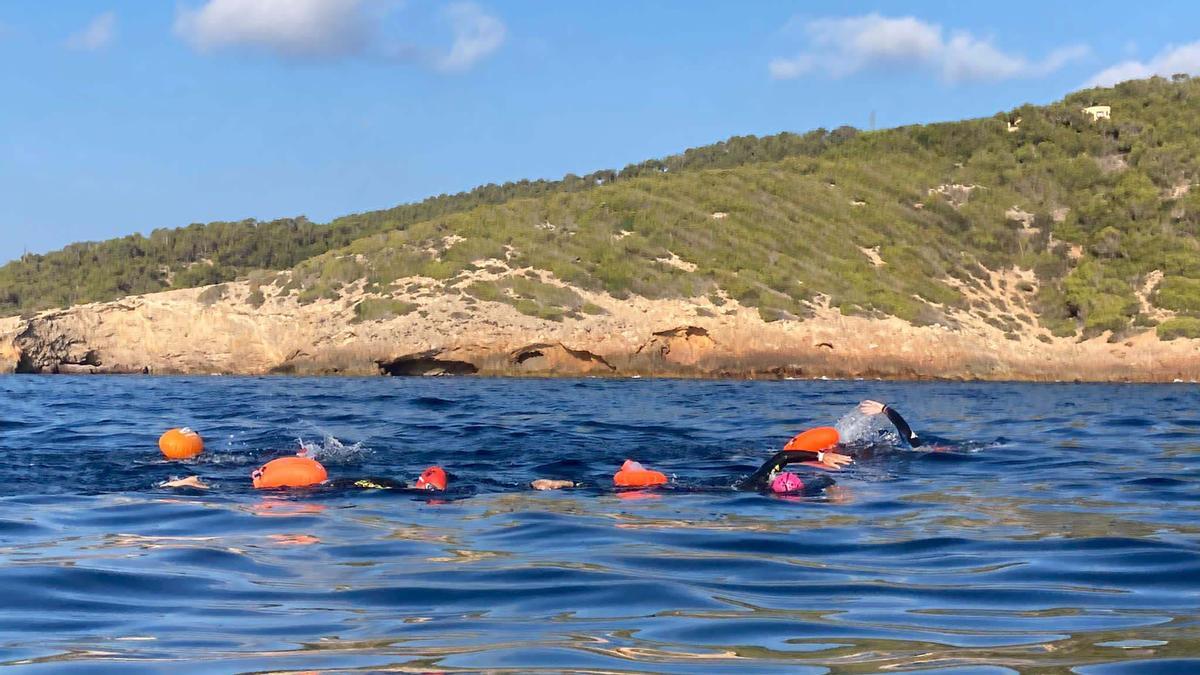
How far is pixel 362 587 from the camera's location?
23.3 ft

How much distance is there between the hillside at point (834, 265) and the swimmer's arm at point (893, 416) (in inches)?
1066

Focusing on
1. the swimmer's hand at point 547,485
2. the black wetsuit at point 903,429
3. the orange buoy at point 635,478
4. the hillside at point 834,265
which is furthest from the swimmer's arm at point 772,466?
the hillside at point 834,265

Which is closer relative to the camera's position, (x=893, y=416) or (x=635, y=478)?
(x=635, y=478)

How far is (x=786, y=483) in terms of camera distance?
1195 cm

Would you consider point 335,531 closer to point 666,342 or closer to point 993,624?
point 993,624

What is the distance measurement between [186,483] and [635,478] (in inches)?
168

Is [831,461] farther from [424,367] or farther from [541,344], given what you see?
[424,367]

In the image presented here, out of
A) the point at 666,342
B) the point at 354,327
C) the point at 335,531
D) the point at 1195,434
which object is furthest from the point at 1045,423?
the point at 354,327

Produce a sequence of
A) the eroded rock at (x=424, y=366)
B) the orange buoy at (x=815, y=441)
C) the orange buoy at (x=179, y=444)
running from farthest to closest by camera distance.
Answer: the eroded rock at (x=424, y=366) → the orange buoy at (x=179, y=444) → the orange buoy at (x=815, y=441)

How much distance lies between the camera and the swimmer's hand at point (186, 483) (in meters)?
12.1

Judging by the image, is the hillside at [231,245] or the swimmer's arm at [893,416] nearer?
the swimmer's arm at [893,416]

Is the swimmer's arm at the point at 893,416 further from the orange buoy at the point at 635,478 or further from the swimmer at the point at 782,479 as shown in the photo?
the orange buoy at the point at 635,478

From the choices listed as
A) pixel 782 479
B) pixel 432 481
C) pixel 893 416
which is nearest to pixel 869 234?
pixel 893 416

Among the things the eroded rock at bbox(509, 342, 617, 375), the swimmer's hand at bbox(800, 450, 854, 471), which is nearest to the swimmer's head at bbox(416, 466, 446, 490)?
the swimmer's hand at bbox(800, 450, 854, 471)
